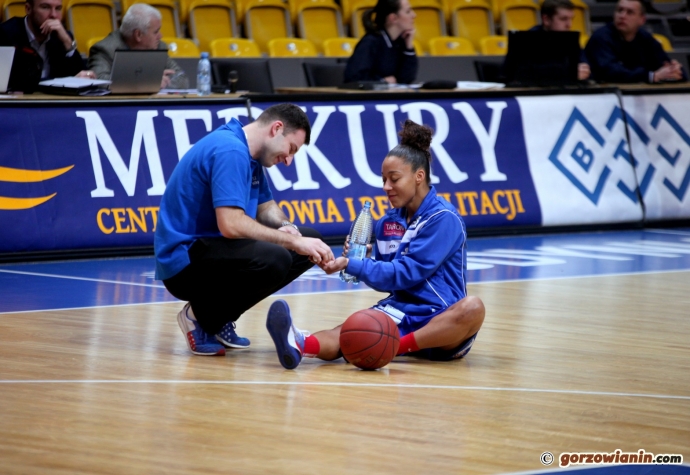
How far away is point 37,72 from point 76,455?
7.00 meters

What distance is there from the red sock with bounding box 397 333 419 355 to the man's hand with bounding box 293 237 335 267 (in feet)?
2.15

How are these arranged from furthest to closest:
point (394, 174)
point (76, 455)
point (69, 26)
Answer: point (69, 26)
point (394, 174)
point (76, 455)

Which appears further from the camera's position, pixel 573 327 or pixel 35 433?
pixel 573 327

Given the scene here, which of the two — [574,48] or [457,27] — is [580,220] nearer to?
[574,48]

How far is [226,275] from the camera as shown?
6219 mm

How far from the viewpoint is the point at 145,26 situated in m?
11.1

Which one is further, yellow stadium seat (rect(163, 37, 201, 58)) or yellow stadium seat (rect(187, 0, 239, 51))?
yellow stadium seat (rect(187, 0, 239, 51))

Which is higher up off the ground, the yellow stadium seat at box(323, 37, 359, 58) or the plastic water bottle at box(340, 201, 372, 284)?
the yellow stadium seat at box(323, 37, 359, 58)

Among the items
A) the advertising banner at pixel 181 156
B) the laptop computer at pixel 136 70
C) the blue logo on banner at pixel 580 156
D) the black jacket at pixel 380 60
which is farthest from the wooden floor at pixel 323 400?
the black jacket at pixel 380 60

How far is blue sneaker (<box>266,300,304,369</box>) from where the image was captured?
5676 mm

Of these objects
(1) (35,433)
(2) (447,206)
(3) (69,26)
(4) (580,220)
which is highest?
(3) (69,26)

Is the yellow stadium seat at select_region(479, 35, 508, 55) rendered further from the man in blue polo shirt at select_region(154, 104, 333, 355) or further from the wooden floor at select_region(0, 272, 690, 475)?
the man in blue polo shirt at select_region(154, 104, 333, 355)

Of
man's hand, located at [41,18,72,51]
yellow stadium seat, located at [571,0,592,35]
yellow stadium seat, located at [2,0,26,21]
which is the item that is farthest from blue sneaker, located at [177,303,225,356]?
yellow stadium seat, located at [571,0,592,35]

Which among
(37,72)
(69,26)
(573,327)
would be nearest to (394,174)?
(573,327)
